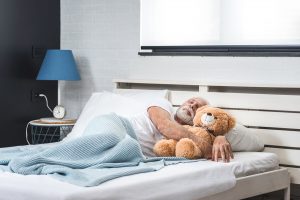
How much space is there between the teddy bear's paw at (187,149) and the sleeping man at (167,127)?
6cm

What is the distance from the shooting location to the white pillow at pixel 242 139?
3527mm

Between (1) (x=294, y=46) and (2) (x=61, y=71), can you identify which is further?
(2) (x=61, y=71)

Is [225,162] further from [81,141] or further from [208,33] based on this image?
[208,33]

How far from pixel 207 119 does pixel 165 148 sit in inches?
11.7

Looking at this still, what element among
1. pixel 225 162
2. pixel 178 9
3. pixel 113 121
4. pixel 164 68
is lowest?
pixel 225 162

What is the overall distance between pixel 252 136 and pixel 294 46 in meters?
0.63

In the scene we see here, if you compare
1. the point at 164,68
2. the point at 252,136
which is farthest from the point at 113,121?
the point at 164,68

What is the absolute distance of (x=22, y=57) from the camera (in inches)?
185

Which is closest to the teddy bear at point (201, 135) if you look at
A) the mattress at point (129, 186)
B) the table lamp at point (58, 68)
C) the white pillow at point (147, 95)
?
the mattress at point (129, 186)

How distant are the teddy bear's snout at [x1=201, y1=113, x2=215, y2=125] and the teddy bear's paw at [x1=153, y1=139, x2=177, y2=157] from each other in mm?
217

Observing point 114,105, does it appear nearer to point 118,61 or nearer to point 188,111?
point 188,111

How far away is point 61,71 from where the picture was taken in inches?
177

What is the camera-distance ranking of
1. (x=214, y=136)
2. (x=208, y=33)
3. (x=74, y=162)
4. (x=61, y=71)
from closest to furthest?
(x=74, y=162)
(x=214, y=136)
(x=208, y=33)
(x=61, y=71)

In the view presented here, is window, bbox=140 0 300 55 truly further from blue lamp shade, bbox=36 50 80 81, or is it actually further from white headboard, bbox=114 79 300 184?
blue lamp shade, bbox=36 50 80 81
